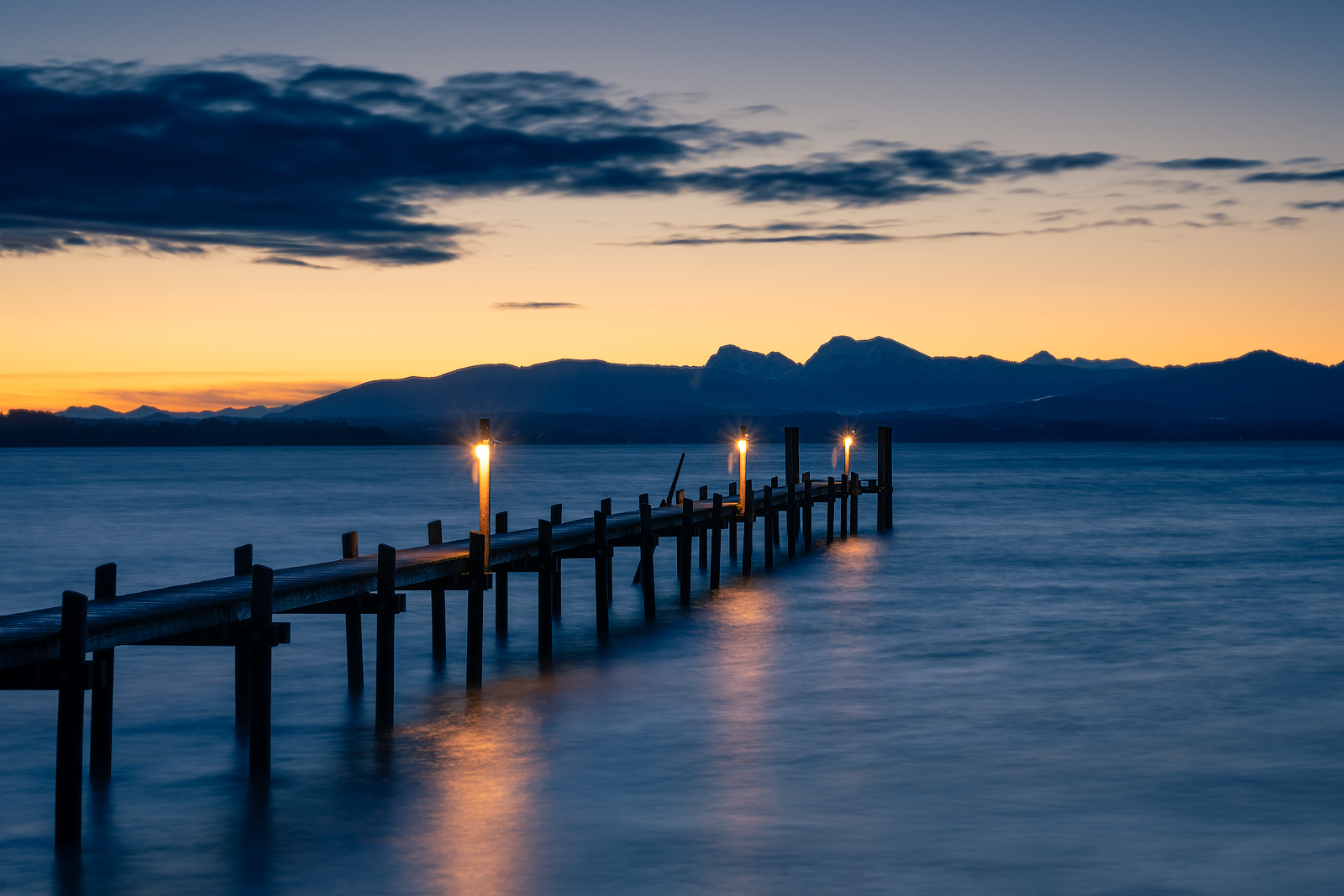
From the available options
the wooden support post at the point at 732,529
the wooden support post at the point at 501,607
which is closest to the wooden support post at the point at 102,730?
the wooden support post at the point at 501,607

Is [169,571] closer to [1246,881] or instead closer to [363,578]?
[363,578]

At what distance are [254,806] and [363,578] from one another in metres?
3.70

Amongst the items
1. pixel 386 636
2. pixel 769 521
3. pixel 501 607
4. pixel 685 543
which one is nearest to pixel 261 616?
pixel 386 636

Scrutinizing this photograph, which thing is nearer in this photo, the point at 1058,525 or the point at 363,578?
the point at 363,578

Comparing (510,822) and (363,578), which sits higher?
(363,578)

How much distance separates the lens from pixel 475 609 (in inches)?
715

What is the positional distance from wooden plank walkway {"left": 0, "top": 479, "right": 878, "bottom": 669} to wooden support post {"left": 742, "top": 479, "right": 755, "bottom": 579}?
10936 mm

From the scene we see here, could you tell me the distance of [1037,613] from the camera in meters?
29.2

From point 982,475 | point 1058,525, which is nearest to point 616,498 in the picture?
point 1058,525

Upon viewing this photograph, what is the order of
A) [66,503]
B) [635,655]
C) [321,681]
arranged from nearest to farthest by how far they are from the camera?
[321,681] < [635,655] < [66,503]

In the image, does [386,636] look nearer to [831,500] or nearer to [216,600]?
[216,600]

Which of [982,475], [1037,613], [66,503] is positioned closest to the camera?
[1037,613]

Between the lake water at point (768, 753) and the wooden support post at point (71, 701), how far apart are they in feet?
2.12

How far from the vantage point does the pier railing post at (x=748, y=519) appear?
32844mm
